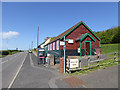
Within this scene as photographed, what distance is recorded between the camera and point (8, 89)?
14.7 feet

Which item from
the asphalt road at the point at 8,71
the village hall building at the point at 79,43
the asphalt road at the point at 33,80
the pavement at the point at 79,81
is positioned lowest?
the asphalt road at the point at 8,71

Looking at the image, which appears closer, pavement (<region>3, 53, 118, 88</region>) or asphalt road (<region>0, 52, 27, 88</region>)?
pavement (<region>3, 53, 118, 88</region>)

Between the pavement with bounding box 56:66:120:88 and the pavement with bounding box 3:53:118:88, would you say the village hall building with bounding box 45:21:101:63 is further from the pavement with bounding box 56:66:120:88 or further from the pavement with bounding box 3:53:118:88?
the pavement with bounding box 56:66:120:88

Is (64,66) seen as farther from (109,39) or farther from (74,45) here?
(109,39)

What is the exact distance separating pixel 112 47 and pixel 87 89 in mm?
17496

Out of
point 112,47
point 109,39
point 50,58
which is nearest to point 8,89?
point 50,58

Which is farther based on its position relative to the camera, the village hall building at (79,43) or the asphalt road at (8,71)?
the village hall building at (79,43)

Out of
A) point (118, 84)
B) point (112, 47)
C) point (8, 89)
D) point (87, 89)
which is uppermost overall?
point (112, 47)

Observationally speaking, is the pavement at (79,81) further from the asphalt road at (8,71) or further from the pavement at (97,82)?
the asphalt road at (8,71)

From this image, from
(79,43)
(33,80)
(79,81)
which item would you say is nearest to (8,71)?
(33,80)

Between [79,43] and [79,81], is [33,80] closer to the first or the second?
[79,81]

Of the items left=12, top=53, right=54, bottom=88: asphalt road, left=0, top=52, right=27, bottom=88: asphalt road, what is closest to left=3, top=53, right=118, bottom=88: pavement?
left=12, top=53, right=54, bottom=88: asphalt road

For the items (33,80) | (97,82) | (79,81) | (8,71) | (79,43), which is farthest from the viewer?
(79,43)

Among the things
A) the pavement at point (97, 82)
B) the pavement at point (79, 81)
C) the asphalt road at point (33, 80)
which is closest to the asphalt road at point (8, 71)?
the pavement at point (79, 81)
